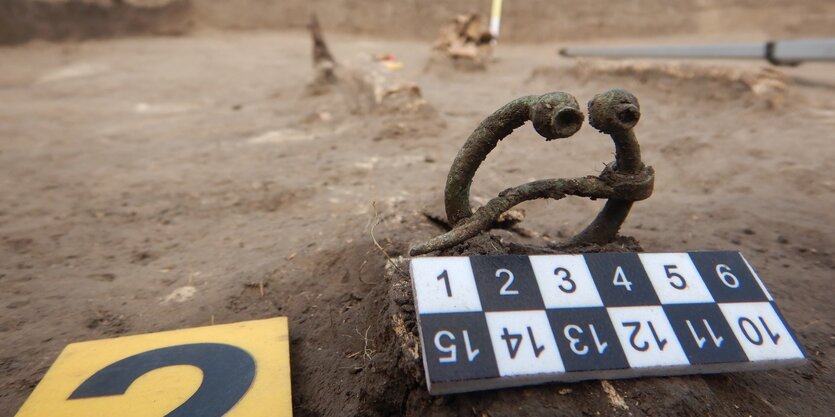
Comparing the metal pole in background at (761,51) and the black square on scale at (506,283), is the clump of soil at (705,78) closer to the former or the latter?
the metal pole in background at (761,51)

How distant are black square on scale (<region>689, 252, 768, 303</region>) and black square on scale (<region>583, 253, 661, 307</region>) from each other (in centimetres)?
13

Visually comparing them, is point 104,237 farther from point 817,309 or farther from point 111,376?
point 817,309

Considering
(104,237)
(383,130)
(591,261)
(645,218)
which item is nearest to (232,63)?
(383,130)

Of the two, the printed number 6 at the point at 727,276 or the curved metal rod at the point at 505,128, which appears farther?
the printed number 6 at the point at 727,276

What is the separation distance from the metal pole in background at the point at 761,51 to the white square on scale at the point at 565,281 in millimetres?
3412

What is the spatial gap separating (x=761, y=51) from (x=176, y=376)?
4.40m

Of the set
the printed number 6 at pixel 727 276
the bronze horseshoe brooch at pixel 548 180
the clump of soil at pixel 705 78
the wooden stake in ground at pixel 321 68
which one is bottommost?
the wooden stake in ground at pixel 321 68

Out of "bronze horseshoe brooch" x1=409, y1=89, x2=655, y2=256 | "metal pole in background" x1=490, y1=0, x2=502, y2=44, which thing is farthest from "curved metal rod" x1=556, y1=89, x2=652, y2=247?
"metal pole in background" x1=490, y1=0, x2=502, y2=44

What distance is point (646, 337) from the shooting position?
892mm

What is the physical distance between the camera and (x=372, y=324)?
1.10 m

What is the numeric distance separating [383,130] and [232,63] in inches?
123

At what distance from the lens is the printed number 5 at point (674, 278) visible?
980mm

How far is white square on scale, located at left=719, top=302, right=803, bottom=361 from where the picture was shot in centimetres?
90

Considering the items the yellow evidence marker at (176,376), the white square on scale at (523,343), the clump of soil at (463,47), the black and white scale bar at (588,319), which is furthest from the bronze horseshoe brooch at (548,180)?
the clump of soil at (463,47)
